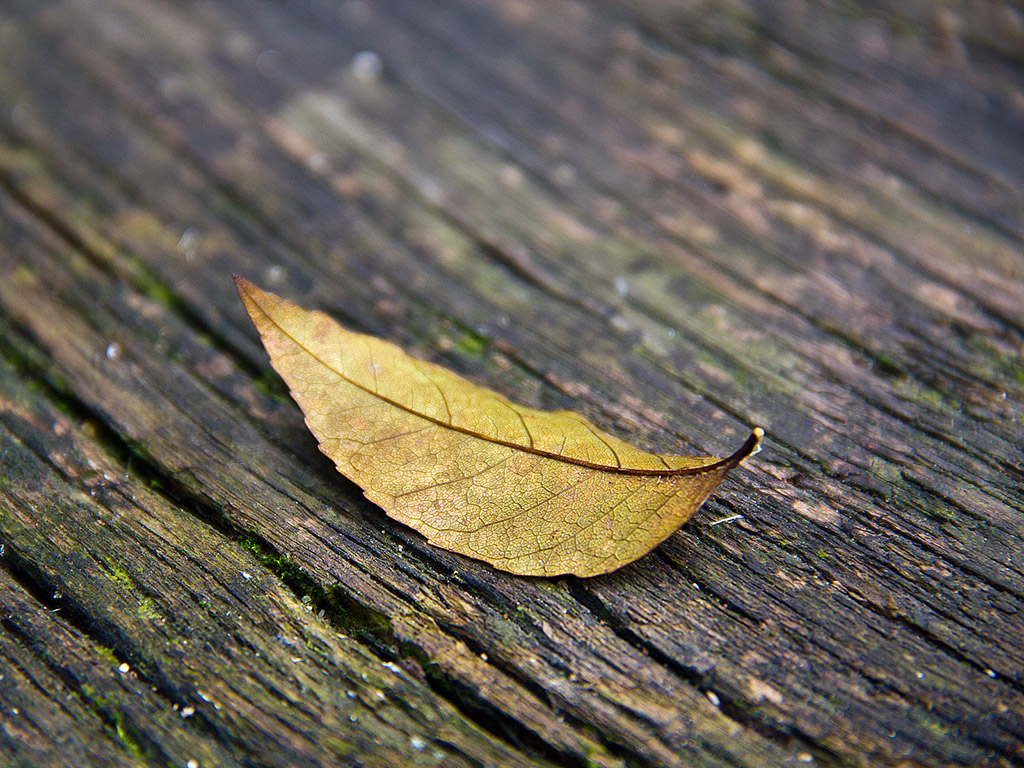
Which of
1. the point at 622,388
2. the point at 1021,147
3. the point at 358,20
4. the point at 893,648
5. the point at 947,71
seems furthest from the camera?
the point at 358,20

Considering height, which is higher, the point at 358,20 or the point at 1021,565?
the point at 358,20

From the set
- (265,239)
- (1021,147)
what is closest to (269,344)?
(265,239)

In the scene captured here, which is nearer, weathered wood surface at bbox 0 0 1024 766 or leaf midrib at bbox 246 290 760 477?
weathered wood surface at bbox 0 0 1024 766

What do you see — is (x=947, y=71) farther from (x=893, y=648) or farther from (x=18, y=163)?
(x=18, y=163)

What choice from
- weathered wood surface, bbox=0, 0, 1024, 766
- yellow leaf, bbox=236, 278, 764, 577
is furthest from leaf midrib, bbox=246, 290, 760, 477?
weathered wood surface, bbox=0, 0, 1024, 766

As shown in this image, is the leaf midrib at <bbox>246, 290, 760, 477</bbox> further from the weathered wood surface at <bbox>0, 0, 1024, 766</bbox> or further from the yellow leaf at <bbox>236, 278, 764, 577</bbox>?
the weathered wood surface at <bbox>0, 0, 1024, 766</bbox>

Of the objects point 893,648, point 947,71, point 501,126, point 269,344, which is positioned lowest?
point 269,344
